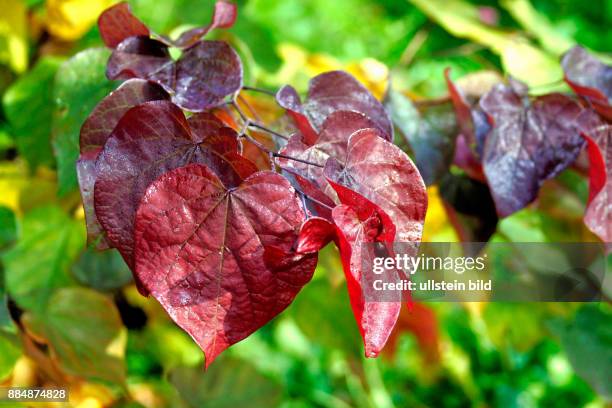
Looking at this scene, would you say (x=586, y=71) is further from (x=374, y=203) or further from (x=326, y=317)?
(x=326, y=317)

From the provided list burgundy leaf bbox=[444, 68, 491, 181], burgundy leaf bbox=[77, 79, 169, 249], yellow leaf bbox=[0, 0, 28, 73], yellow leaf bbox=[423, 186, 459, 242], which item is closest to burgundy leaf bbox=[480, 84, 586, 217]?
burgundy leaf bbox=[444, 68, 491, 181]

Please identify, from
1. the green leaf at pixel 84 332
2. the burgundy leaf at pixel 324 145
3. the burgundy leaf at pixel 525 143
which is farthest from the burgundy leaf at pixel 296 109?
the green leaf at pixel 84 332

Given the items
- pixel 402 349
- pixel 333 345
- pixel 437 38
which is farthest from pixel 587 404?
pixel 437 38

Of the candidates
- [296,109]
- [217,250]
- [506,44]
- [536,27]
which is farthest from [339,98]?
[536,27]

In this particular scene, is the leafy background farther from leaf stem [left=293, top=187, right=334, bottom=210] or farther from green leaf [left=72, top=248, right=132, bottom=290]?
leaf stem [left=293, top=187, right=334, bottom=210]

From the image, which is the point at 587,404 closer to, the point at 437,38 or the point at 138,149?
the point at 437,38

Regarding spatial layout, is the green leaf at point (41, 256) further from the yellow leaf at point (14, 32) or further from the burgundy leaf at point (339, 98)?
the burgundy leaf at point (339, 98)
